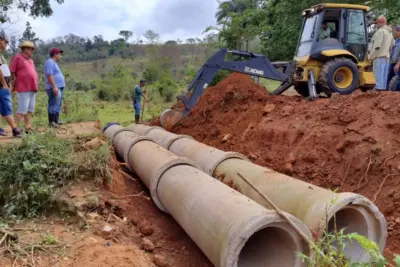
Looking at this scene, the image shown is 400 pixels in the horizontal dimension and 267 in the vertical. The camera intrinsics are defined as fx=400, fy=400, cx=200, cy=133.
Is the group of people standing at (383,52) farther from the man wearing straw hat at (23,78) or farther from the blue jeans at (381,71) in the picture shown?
the man wearing straw hat at (23,78)

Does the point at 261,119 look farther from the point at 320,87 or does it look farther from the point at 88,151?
the point at 88,151

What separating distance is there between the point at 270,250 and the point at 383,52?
6.23 m

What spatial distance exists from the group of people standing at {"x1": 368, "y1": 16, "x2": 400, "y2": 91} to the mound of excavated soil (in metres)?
1.75

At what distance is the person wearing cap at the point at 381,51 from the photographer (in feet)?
26.2

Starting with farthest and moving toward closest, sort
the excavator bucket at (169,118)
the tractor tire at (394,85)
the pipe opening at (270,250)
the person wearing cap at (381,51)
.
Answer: the excavator bucket at (169,118)
the tractor tire at (394,85)
the person wearing cap at (381,51)
the pipe opening at (270,250)

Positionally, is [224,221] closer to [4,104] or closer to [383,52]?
[4,104]

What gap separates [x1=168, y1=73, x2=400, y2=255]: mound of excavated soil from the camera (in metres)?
4.99

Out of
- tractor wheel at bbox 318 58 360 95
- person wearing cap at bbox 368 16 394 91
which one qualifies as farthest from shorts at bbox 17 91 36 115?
person wearing cap at bbox 368 16 394 91

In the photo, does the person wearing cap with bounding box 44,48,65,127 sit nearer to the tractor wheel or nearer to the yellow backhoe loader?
the yellow backhoe loader

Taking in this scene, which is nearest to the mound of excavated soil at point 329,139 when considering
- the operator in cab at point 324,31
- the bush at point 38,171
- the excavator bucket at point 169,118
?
the excavator bucket at point 169,118

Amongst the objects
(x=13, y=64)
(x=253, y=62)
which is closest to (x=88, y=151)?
(x=13, y=64)

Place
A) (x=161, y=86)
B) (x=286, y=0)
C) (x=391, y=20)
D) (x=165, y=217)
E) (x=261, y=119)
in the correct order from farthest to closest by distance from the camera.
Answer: (x=161, y=86), (x=286, y=0), (x=391, y=20), (x=261, y=119), (x=165, y=217)

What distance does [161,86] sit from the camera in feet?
80.7

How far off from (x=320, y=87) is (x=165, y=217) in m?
5.19
